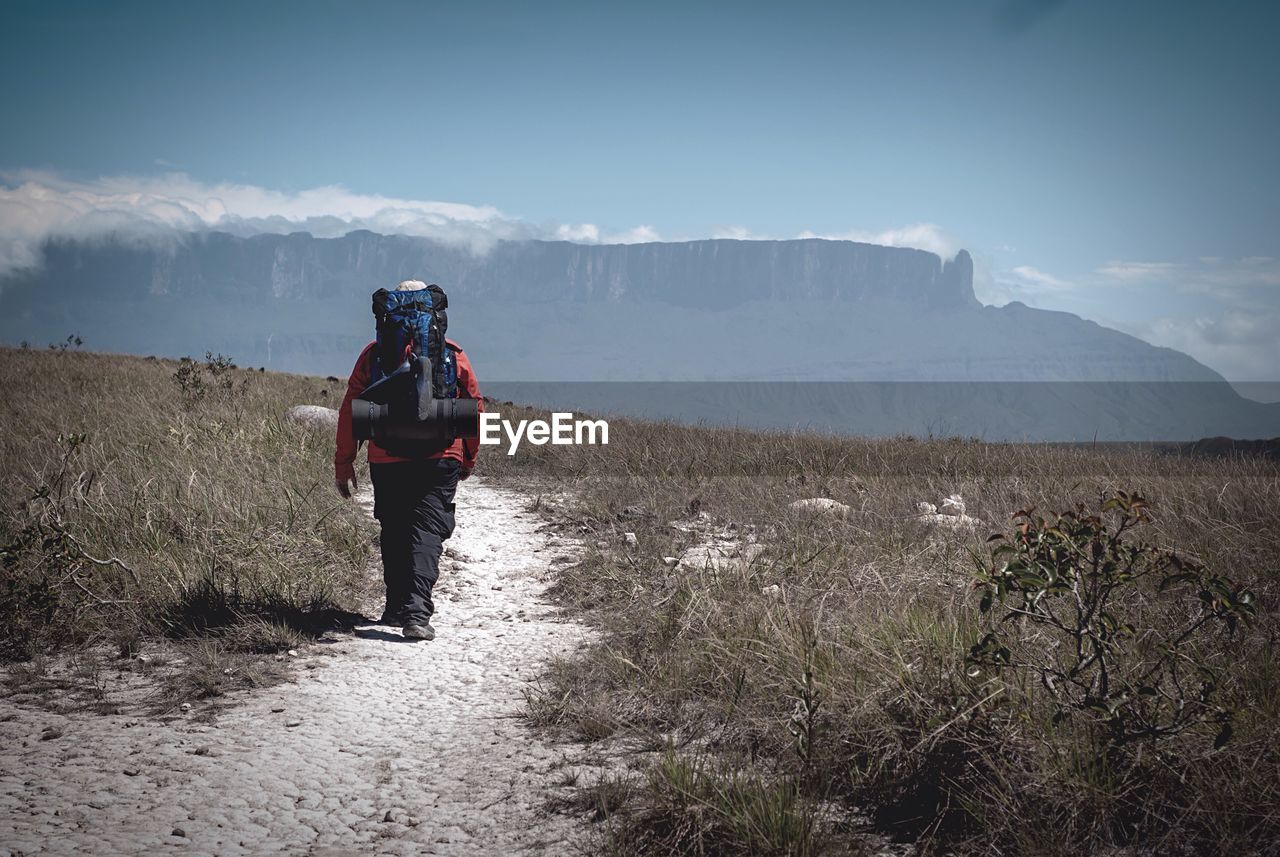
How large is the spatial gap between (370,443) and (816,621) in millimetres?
3453

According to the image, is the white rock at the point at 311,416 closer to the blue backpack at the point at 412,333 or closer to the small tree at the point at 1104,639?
the blue backpack at the point at 412,333

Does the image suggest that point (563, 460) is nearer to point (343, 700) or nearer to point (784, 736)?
point (343, 700)

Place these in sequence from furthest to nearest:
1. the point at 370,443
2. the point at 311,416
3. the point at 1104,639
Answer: the point at 311,416, the point at 370,443, the point at 1104,639

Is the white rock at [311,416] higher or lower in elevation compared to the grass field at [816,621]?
higher

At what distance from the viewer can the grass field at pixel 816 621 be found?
3.11m

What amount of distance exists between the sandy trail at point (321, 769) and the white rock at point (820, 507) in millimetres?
3774

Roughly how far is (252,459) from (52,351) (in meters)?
18.7

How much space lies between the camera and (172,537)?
7.01 m

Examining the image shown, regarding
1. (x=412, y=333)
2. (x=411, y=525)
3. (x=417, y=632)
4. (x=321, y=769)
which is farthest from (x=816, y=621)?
(x=412, y=333)

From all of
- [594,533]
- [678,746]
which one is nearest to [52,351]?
[594,533]

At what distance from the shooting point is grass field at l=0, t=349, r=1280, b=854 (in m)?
3.11

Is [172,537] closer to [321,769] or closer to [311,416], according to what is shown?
[321,769]

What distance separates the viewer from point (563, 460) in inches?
501

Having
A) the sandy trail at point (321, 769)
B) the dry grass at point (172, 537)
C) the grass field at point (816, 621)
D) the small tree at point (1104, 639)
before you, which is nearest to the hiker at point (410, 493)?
the sandy trail at point (321, 769)
